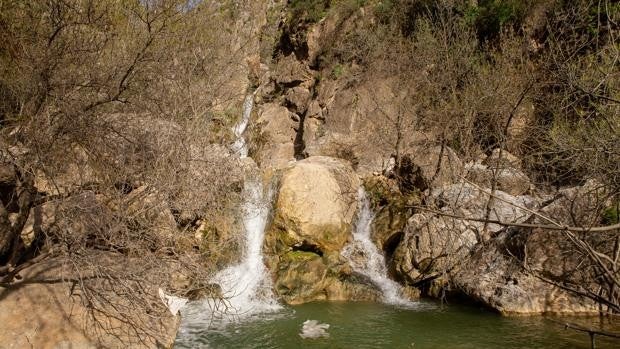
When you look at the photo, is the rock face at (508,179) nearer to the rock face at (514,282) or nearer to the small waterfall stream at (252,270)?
the rock face at (514,282)

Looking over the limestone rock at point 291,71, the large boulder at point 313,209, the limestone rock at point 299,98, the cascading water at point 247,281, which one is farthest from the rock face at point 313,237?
the limestone rock at point 291,71

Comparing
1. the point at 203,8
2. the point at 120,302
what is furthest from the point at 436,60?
the point at 120,302

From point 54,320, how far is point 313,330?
4.18 meters

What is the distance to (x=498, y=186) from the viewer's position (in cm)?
1272

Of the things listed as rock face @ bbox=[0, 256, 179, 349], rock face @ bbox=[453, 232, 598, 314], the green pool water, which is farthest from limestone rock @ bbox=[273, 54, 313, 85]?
rock face @ bbox=[0, 256, 179, 349]

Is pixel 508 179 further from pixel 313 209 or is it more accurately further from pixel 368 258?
pixel 313 209

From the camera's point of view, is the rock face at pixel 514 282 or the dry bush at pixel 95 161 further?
the rock face at pixel 514 282

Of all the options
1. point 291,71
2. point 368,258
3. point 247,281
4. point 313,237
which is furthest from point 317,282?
point 291,71

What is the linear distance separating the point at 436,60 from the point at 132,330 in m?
12.0

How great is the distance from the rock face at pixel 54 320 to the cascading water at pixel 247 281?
2.13m

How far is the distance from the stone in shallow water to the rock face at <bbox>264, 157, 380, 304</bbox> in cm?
189

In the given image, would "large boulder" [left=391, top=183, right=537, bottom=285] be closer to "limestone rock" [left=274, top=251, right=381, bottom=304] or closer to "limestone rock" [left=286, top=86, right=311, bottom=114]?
"limestone rock" [left=274, top=251, right=381, bottom=304]

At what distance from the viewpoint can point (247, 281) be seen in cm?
1102

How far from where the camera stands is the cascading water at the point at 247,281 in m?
9.04
